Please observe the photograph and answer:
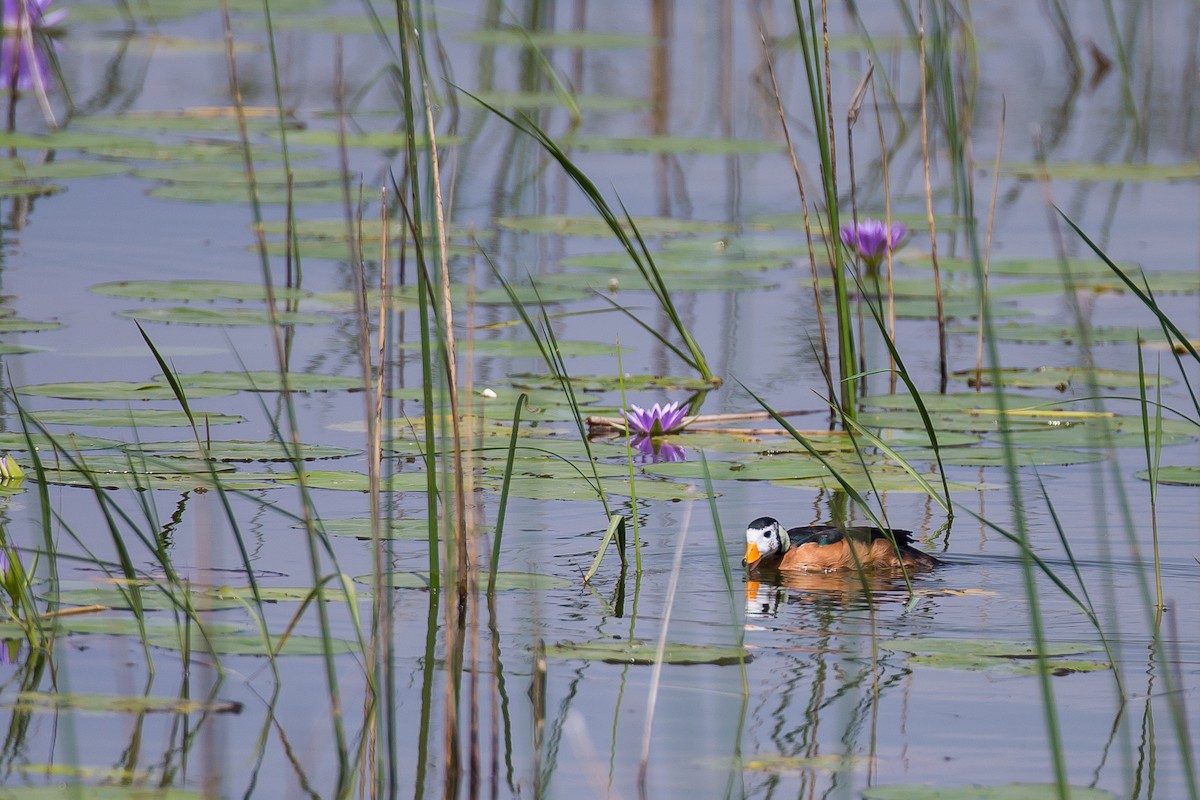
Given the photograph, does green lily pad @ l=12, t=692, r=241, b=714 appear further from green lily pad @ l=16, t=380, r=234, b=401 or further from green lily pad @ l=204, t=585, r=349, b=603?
green lily pad @ l=16, t=380, r=234, b=401

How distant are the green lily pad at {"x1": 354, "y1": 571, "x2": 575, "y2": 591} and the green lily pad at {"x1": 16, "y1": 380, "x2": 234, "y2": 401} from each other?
1.53 m

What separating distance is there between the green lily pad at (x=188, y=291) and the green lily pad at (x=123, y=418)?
1.40 m

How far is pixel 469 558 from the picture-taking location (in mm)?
3836

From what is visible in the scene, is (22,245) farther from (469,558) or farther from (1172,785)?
(1172,785)

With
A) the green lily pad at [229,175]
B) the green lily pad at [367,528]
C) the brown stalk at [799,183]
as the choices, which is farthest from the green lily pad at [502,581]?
the green lily pad at [229,175]

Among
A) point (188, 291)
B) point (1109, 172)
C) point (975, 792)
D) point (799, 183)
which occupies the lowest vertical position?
point (975, 792)

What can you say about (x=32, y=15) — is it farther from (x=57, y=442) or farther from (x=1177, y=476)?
(x=1177, y=476)

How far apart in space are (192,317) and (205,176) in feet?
9.16

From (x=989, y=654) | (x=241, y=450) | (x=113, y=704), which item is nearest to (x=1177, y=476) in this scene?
(x=989, y=654)

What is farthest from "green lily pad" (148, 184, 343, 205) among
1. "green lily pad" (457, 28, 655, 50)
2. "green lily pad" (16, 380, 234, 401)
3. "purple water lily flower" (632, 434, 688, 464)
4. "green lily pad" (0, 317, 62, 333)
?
"green lily pad" (457, 28, 655, 50)

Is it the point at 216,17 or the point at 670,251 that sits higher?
the point at 216,17

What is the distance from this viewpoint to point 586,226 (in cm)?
850

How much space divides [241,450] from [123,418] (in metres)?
0.41

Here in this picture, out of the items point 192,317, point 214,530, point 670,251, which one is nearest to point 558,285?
point 670,251
